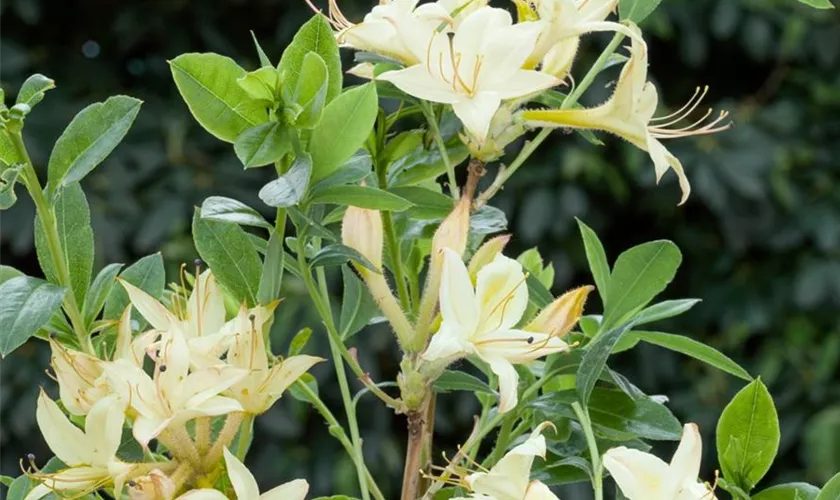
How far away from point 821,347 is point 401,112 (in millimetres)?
1633

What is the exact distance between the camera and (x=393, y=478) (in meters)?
1.88

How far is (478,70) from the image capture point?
433mm

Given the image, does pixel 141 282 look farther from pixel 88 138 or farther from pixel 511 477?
pixel 511 477

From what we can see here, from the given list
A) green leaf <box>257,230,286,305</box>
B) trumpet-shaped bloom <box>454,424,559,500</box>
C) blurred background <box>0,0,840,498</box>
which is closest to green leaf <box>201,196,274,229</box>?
green leaf <box>257,230,286,305</box>

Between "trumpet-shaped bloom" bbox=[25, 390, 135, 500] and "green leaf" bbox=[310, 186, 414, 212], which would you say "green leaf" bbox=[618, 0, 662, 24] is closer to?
"green leaf" bbox=[310, 186, 414, 212]

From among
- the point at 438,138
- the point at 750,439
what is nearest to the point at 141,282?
the point at 438,138

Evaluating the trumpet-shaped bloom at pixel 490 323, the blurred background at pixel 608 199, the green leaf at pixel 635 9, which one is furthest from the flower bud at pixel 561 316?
the blurred background at pixel 608 199

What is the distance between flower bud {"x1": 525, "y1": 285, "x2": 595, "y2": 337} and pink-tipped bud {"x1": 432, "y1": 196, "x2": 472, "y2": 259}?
0.04 meters

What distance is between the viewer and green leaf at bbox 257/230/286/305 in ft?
1.44

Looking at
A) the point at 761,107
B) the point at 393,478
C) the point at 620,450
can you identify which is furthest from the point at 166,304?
the point at 761,107

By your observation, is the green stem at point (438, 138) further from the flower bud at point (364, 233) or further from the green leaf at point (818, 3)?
the green leaf at point (818, 3)

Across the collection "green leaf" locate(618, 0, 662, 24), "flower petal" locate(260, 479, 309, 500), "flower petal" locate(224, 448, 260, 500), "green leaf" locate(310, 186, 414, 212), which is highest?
"green leaf" locate(618, 0, 662, 24)

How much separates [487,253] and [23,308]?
0.50ft

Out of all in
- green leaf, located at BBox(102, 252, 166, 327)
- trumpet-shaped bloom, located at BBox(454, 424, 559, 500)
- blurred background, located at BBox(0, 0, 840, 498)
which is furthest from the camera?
blurred background, located at BBox(0, 0, 840, 498)
